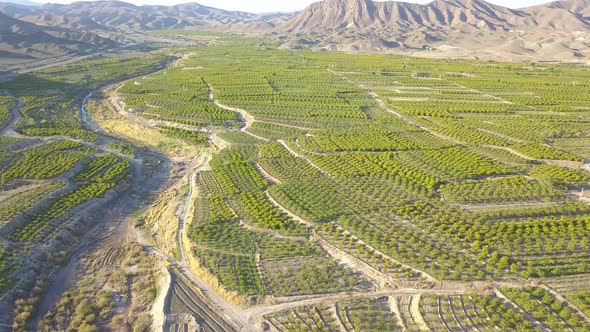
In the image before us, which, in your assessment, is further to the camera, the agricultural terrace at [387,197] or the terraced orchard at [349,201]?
the agricultural terrace at [387,197]

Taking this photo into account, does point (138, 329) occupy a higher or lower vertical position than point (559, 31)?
lower

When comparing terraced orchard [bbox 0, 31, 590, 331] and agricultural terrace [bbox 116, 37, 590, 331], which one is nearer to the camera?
terraced orchard [bbox 0, 31, 590, 331]

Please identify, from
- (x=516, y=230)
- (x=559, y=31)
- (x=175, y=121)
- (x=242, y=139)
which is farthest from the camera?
(x=559, y=31)

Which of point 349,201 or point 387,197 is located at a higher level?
point 387,197

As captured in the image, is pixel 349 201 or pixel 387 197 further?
pixel 387 197

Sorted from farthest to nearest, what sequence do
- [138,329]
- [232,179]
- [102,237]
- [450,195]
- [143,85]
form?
[143,85] < [232,179] < [450,195] < [102,237] < [138,329]

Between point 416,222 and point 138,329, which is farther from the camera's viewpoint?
point 416,222

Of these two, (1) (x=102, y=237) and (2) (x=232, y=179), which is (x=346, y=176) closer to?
(2) (x=232, y=179)

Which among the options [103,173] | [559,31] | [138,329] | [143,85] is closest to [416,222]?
[138,329]
